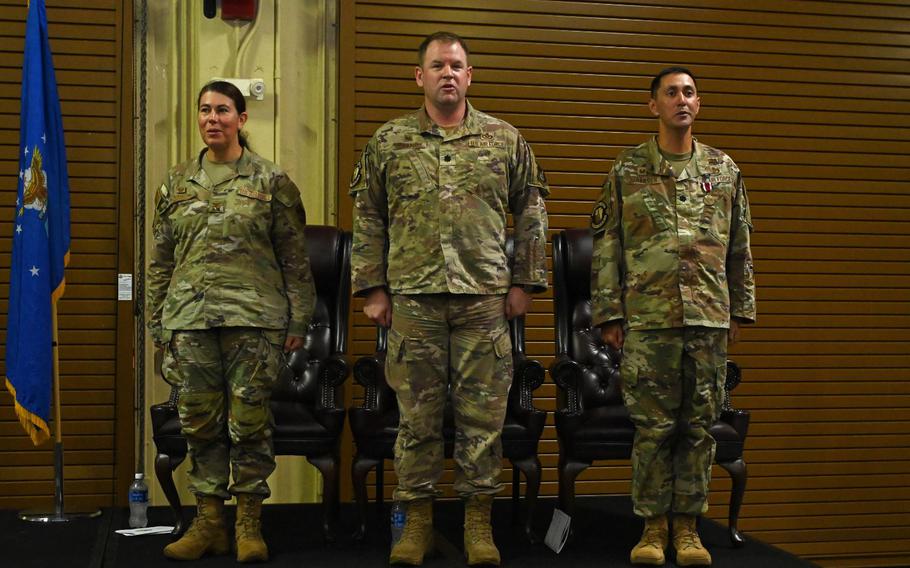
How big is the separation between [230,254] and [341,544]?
3.79 ft

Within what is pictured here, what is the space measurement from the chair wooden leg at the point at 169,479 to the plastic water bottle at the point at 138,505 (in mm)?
334

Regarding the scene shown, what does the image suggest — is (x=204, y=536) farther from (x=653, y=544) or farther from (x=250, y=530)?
(x=653, y=544)

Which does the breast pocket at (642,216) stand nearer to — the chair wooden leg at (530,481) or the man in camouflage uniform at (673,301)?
the man in camouflage uniform at (673,301)

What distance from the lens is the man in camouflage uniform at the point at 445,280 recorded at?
3139mm

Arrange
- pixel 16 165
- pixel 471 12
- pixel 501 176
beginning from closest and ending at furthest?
pixel 501 176, pixel 16 165, pixel 471 12

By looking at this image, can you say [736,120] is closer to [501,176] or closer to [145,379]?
[501,176]

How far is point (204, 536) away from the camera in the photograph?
3.23 m

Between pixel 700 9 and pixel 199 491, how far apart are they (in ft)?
11.5

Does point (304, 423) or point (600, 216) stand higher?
point (600, 216)

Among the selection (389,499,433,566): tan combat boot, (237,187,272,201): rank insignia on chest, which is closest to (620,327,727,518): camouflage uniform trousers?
(389,499,433,566): tan combat boot

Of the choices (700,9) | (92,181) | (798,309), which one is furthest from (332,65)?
(798,309)

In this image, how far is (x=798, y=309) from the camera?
5.01 meters

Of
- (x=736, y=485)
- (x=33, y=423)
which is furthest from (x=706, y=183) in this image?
(x=33, y=423)

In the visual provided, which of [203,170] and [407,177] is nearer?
[407,177]
